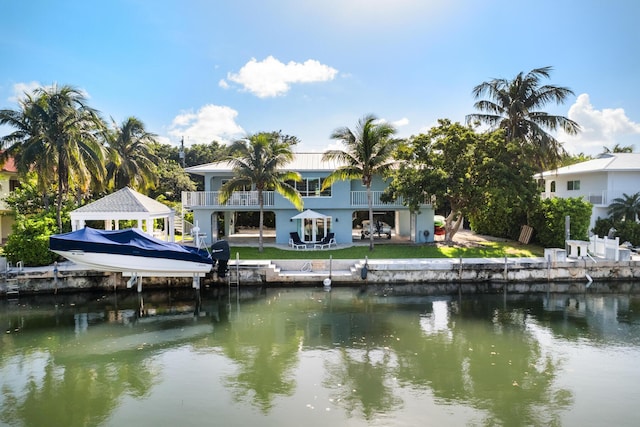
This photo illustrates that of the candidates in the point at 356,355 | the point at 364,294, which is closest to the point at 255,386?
the point at 356,355

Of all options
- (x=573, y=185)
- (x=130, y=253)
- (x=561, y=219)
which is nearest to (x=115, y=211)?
(x=130, y=253)

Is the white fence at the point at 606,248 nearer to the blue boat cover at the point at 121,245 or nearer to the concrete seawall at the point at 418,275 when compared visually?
the concrete seawall at the point at 418,275

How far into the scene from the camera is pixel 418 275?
2105cm

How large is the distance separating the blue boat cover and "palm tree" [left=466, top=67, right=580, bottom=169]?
2236 cm

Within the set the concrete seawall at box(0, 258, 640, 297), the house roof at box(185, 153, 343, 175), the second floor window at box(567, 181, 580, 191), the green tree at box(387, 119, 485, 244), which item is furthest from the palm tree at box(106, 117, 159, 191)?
the second floor window at box(567, 181, 580, 191)

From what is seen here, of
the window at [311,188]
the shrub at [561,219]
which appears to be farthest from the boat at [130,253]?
the shrub at [561,219]

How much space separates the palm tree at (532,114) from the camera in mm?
27922

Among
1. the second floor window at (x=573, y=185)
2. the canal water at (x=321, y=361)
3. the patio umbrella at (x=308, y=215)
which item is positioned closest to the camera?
the canal water at (x=321, y=361)

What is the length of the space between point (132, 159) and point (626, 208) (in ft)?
117

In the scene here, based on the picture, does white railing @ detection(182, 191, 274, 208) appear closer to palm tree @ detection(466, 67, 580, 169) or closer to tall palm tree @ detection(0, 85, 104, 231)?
tall palm tree @ detection(0, 85, 104, 231)

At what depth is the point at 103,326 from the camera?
1531 centimetres

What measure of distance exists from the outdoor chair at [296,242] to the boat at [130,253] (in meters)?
6.84

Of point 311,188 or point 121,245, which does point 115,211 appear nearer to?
point 121,245

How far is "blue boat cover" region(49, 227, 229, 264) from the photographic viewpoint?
17266 millimetres
